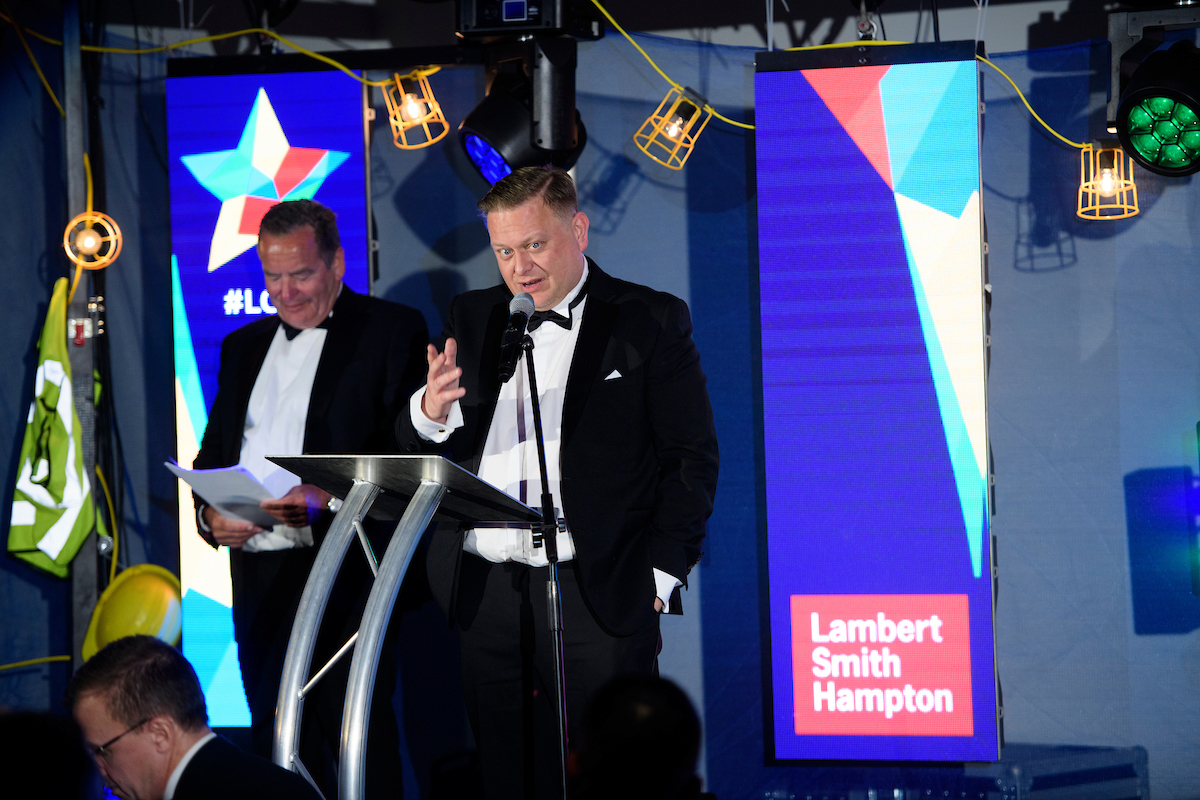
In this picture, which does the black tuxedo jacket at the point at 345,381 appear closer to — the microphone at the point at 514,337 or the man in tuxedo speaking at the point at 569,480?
the man in tuxedo speaking at the point at 569,480

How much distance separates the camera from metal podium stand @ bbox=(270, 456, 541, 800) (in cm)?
202

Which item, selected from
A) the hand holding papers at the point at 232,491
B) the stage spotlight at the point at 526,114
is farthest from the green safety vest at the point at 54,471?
the stage spotlight at the point at 526,114

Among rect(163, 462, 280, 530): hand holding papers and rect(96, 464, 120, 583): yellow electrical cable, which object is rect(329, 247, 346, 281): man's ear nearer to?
rect(163, 462, 280, 530): hand holding papers

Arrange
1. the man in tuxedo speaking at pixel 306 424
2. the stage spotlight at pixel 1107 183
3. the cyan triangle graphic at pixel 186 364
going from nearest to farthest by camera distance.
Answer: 1. the man in tuxedo speaking at pixel 306 424
2. the stage spotlight at pixel 1107 183
3. the cyan triangle graphic at pixel 186 364

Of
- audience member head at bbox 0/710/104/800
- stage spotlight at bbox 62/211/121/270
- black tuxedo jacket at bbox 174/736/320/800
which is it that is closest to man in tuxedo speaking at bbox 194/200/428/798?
stage spotlight at bbox 62/211/121/270

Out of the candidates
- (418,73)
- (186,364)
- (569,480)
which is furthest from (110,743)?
(418,73)

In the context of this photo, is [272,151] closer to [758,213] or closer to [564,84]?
[564,84]

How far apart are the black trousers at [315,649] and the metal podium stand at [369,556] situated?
112 cm

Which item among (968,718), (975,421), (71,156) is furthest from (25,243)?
(968,718)

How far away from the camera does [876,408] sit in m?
3.57

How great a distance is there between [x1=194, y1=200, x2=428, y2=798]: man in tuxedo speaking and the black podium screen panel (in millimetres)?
1280

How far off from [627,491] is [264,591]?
4.34 feet

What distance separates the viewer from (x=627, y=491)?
272 cm

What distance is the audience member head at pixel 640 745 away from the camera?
1.23m
